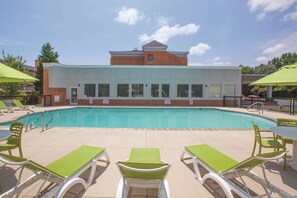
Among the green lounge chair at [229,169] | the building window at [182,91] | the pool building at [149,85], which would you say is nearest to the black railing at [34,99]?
the pool building at [149,85]

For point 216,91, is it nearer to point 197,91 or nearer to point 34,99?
point 197,91

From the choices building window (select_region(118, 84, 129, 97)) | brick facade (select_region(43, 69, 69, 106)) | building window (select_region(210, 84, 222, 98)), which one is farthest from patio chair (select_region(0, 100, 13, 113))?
building window (select_region(210, 84, 222, 98))

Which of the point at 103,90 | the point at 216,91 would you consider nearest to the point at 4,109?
the point at 103,90

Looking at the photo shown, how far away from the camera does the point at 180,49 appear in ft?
98.4

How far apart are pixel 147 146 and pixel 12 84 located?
20.5 meters

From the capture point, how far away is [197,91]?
19.1 m

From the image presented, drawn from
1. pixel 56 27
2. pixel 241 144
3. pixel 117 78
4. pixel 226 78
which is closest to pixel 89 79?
pixel 117 78

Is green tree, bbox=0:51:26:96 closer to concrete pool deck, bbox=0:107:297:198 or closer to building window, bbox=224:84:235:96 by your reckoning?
concrete pool deck, bbox=0:107:297:198

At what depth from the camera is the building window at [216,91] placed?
1903 cm

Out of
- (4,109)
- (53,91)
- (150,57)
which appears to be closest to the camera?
(4,109)

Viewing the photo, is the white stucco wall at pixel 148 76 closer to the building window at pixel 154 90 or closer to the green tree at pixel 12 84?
the building window at pixel 154 90

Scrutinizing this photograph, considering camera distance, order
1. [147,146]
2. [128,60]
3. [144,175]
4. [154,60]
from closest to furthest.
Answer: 1. [144,175]
2. [147,146]
3. [154,60]
4. [128,60]

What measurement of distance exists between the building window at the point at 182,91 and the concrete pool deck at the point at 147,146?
11792 mm

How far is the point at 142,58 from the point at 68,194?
2785cm
